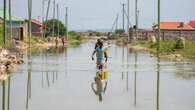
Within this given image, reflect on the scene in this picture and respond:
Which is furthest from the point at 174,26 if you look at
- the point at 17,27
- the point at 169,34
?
the point at 17,27

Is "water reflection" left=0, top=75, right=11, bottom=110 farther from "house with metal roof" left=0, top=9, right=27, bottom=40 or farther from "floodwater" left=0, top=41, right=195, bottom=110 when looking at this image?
"house with metal roof" left=0, top=9, right=27, bottom=40

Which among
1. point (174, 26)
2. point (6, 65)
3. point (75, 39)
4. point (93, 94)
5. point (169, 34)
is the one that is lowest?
point (93, 94)

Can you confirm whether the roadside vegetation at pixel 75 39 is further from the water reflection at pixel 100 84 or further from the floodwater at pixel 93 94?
the water reflection at pixel 100 84

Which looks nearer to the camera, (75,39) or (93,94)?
(93,94)

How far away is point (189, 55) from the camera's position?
45.9m

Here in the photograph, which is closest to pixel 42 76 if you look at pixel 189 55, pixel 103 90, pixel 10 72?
pixel 10 72

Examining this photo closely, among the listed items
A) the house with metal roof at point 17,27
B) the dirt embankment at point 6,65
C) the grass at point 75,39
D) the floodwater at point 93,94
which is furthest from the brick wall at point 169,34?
the floodwater at point 93,94

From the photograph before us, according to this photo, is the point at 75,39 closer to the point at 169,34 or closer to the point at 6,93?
the point at 169,34

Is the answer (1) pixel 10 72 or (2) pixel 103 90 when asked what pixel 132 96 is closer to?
(2) pixel 103 90

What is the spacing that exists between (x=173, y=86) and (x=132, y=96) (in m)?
3.96

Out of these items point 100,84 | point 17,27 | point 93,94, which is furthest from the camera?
point 17,27

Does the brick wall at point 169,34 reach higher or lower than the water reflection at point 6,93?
higher

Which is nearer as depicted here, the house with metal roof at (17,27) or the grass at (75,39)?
the house with metal roof at (17,27)

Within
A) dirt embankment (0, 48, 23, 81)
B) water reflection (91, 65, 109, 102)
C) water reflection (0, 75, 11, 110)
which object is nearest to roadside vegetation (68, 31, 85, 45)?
dirt embankment (0, 48, 23, 81)
